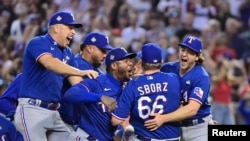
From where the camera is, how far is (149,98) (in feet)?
30.1

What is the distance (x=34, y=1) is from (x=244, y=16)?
4717 millimetres

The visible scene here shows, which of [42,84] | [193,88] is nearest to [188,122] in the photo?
[193,88]

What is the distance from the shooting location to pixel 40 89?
9695mm

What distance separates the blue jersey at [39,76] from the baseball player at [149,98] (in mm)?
877

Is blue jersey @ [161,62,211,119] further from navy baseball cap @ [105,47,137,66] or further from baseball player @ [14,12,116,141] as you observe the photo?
baseball player @ [14,12,116,141]

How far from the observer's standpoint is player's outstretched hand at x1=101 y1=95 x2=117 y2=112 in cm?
897

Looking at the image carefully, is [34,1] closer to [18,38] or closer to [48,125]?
[18,38]

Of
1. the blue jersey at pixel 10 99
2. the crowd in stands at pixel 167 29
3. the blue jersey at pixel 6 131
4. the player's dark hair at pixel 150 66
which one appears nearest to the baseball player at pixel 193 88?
the player's dark hair at pixel 150 66

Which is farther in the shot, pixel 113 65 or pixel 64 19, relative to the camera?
pixel 64 19

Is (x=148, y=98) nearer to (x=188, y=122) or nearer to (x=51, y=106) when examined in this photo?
(x=188, y=122)

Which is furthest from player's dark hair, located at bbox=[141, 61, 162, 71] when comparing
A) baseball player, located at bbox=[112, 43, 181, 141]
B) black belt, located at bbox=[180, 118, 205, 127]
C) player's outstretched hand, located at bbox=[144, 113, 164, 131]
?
black belt, located at bbox=[180, 118, 205, 127]

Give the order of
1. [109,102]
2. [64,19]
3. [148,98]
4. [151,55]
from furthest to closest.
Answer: [64,19] < [151,55] < [148,98] < [109,102]

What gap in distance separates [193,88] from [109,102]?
114cm

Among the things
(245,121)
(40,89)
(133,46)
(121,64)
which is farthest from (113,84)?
(133,46)
